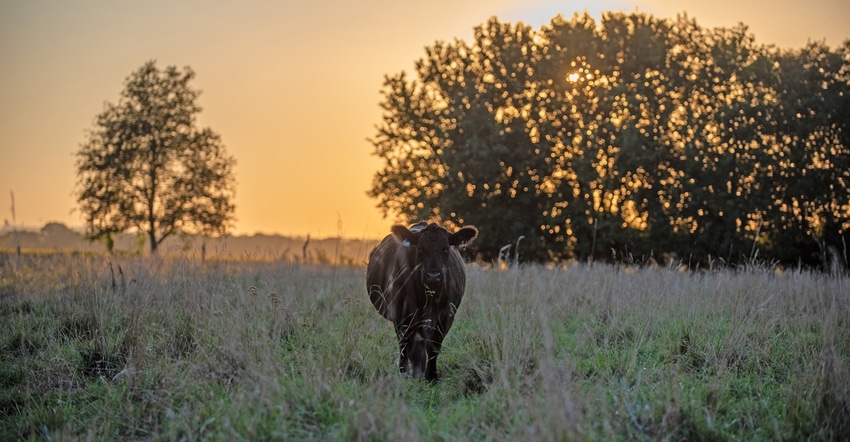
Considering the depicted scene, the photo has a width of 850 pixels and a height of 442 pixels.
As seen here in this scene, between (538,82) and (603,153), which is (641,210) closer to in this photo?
(603,153)

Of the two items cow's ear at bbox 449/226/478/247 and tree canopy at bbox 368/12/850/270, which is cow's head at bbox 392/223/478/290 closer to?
cow's ear at bbox 449/226/478/247

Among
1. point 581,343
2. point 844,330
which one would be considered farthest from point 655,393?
point 844,330

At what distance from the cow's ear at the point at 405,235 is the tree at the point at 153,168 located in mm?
30269

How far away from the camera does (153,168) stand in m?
37.8

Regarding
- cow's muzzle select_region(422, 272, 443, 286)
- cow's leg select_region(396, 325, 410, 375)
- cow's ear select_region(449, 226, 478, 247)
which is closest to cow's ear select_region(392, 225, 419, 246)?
cow's ear select_region(449, 226, 478, 247)

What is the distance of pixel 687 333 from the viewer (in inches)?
358

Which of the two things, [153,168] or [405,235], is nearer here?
[405,235]

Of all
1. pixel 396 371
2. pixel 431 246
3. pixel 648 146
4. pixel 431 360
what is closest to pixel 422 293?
pixel 431 246

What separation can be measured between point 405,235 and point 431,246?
16.1 inches

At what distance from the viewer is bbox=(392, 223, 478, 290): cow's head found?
26.6ft

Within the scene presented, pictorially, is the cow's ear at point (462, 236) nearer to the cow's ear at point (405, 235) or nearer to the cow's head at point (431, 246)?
the cow's head at point (431, 246)

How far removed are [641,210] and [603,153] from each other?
280 cm

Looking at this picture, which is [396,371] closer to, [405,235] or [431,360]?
[431,360]

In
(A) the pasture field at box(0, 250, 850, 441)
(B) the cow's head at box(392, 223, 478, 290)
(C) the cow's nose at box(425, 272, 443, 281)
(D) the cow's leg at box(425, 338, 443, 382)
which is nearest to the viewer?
(A) the pasture field at box(0, 250, 850, 441)
